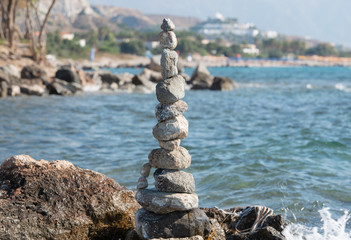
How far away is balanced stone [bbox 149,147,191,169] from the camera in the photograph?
225 inches

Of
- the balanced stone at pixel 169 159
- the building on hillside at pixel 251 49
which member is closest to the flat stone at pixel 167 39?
the balanced stone at pixel 169 159

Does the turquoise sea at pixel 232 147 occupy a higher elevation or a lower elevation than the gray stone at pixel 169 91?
lower

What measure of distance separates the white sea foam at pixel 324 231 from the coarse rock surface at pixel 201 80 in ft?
102

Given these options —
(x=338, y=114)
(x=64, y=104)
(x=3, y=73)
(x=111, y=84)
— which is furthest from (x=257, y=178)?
(x=111, y=84)

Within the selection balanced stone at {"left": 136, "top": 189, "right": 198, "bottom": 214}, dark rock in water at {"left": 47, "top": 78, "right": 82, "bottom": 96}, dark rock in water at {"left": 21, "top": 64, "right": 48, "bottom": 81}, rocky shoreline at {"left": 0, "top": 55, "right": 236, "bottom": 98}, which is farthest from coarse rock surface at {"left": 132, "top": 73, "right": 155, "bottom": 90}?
balanced stone at {"left": 136, "top": 189, "right": 198, "bottom": 214}

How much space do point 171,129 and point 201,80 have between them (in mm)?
34783

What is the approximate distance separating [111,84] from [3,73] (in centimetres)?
1040

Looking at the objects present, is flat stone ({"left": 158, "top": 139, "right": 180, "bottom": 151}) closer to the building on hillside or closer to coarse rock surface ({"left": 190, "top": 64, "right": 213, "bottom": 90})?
coarse rock surface ({"left": 190, "top": 64, "right": 213, "bottom": 90})

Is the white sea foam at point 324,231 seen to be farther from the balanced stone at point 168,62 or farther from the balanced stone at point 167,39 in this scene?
the balanced stone at point 167,39

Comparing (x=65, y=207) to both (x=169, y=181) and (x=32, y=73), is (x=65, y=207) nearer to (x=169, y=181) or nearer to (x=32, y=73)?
(x=169, y=181)

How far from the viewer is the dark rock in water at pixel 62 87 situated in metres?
29.2

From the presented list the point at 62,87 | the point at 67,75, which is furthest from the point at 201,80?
the point at 62,87

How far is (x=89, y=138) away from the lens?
15000 mm

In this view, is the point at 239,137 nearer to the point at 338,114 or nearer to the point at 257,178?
the point at 257,178
